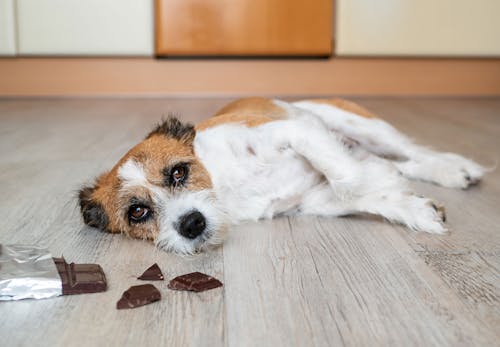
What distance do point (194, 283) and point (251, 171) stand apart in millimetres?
642

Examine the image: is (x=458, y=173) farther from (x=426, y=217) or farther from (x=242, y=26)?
(x=242, y=26)

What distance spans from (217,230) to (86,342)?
60 cm

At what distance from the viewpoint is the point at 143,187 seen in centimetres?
181

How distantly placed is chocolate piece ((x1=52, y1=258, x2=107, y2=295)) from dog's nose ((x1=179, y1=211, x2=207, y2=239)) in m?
0.25

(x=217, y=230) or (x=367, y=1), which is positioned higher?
(x=367, y=1)

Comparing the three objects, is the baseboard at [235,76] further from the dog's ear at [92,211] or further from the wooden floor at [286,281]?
the dog's ear at [92,211]

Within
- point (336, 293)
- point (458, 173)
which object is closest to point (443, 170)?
point (458, 173)

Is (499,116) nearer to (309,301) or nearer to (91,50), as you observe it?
(91,50)

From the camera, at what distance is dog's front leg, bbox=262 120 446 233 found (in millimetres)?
1942

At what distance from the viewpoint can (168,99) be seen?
5137mm

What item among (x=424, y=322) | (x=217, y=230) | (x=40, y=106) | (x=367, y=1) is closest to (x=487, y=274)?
(x=424, y=322)

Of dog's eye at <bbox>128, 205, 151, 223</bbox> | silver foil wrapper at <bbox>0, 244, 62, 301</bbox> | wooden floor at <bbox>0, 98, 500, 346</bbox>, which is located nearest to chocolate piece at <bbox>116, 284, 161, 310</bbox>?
wooden floor at <bbox>0, 98, 500, 346</bbox>

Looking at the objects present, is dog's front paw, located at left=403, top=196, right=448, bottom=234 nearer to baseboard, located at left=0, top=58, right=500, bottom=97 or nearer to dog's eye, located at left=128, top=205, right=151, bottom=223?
dog's eye, located at left=128, top=205, right=151, bottom=223

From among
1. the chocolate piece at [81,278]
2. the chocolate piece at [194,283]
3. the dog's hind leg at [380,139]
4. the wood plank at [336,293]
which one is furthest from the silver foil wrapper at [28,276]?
the dog's hind leg at [380,139]
